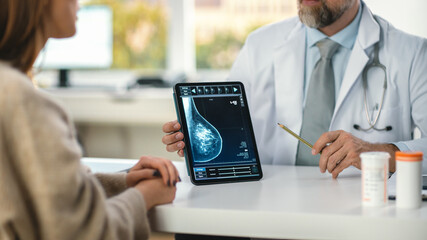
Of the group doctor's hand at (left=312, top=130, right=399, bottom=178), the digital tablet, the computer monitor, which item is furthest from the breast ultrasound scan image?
the computer monitor

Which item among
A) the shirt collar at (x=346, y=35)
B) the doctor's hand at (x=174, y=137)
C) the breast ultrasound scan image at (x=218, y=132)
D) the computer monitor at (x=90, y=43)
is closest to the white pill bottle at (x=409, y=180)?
the breast ultrasound scan image at (x=218, y=132)

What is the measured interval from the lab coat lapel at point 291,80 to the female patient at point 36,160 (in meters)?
0.90

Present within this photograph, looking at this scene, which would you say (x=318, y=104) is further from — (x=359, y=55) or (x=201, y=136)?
(x=201, y=136)

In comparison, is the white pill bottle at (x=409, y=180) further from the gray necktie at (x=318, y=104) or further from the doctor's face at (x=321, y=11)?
the doctor's face at (x=321, y=11)

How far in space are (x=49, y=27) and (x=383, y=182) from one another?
2.21 feet

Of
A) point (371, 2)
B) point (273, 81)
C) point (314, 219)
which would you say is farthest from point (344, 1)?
point (314, 219)

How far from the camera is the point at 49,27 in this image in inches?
38.1

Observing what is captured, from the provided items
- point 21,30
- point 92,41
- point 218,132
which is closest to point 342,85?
point 218,132

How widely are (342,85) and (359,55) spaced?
0.10 meters

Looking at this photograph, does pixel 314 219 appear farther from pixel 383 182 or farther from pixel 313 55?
pixel 313 55

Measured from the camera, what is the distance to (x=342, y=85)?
1677mm

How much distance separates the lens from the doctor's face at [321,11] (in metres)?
1.70

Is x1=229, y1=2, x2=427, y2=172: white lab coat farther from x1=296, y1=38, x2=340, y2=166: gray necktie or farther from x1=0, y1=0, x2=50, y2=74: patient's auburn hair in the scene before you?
x1=0, y1=0, x2=50, y2=74: patient's auburn hair

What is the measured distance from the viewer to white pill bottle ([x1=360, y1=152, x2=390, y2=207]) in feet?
3.49
